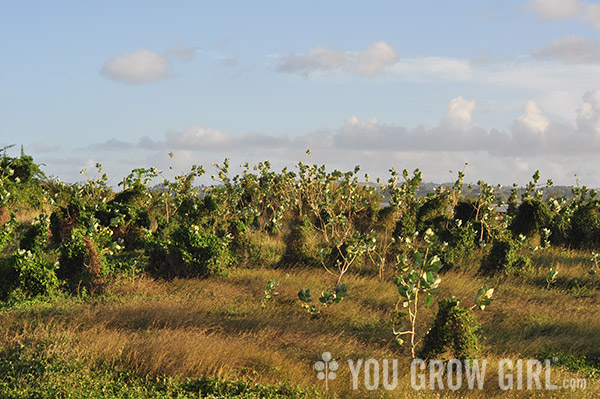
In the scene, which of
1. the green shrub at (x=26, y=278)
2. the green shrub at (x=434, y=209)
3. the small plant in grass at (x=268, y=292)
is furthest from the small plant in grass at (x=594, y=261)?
the green shrub at (x=26, y=278)

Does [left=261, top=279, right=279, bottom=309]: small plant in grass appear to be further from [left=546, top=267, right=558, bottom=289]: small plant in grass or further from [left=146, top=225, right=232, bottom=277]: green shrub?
[left=546, top=267, right=558, bottom=289]: small plant in grass

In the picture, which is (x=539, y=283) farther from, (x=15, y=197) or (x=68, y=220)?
(x=15, y=197)

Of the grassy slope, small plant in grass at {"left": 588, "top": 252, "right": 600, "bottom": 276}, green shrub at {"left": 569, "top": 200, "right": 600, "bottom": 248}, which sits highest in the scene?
green shrub at {"left": 569, "top": 200, "right": 600, "bottom": 248}

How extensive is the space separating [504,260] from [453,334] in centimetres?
650

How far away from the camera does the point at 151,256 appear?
13078 millimetres

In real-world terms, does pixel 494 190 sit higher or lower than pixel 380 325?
higher

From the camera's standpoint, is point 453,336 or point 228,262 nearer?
point 453,336

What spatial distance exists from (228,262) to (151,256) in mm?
1620

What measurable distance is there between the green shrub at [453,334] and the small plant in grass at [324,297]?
188cm

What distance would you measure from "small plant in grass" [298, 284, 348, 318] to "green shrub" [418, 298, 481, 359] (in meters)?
1.88

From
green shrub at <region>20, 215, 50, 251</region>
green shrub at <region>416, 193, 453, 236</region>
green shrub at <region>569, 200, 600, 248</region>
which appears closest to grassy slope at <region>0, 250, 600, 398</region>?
green shrub at <region>20, 215, 50, 251</region>

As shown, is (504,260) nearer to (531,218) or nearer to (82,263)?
(531,218)

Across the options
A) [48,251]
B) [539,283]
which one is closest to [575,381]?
[539,283]

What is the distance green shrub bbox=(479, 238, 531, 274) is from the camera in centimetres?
1353
